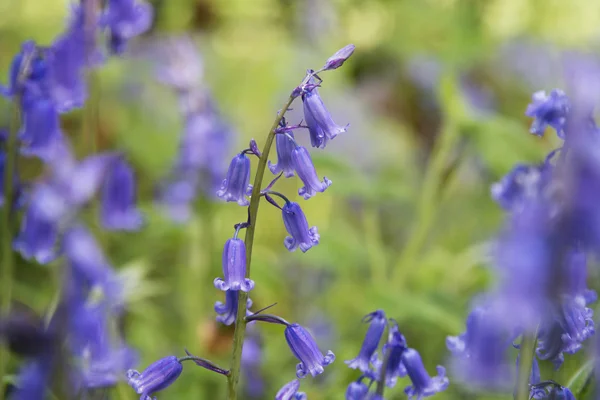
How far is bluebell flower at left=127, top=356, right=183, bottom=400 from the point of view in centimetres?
94

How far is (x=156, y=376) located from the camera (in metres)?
0.95

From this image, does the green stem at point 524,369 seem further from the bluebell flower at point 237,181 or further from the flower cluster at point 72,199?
the flower cluster at point 72,199

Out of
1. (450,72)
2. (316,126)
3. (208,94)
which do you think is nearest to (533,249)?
(316,126)

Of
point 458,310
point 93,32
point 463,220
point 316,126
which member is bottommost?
point 316,126

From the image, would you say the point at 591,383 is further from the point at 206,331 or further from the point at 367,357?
the point at 206,331

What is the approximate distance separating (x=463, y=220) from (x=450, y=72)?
96 cm

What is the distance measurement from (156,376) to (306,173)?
31 cm

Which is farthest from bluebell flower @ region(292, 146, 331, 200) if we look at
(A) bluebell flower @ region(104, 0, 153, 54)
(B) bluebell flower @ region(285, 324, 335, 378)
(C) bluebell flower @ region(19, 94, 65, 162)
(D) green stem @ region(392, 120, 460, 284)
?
(D) green stem @ region(392, 120, 460, 284)

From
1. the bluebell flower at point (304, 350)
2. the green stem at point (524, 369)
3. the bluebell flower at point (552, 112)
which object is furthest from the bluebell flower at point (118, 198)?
the green stem at point (524, 369)

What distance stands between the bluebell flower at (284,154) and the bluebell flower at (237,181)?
0.03 meters

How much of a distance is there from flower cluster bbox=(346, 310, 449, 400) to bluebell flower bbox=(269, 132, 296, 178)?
233 mm

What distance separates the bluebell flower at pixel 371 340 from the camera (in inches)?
40.7

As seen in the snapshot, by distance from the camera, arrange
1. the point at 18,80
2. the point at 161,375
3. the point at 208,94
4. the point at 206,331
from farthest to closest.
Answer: the point at 208,94, the point at 206,331, the point at 18,80, the point at 161,375

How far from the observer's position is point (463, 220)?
3299mm
